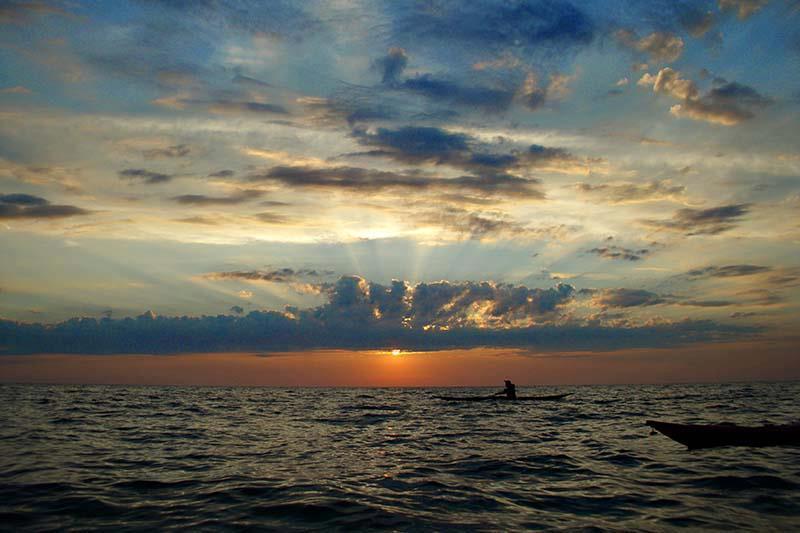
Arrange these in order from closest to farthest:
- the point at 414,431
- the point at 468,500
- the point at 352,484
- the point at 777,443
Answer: the point at 468,500, the point at 352,484, the point at 777,443, the point at 414,431

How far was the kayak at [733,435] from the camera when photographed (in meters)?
24.9

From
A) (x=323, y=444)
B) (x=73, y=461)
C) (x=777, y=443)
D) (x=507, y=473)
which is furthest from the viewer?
(x=323, y=444)

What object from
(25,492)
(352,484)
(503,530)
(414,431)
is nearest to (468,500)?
(503,530)

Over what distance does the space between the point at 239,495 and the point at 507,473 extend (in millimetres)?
10151

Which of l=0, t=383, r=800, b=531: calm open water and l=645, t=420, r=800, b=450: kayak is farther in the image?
l=645, t=420, r=800, b=450: kayak

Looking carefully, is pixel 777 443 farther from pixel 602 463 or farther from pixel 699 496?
pixel 699 496

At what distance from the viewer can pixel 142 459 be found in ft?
76.2

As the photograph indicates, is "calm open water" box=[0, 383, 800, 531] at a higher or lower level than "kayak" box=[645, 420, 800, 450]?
lower

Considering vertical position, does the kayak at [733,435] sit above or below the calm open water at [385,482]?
above

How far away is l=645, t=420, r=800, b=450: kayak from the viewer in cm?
2489

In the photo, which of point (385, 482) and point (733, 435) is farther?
point (733, 435)

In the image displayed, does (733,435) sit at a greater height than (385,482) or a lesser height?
greater

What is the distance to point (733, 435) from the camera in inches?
985

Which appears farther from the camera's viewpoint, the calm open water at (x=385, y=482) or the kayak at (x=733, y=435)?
the kayak at (x=733, y=435)
